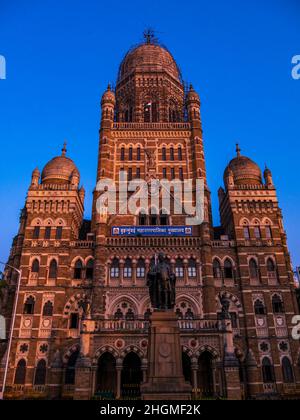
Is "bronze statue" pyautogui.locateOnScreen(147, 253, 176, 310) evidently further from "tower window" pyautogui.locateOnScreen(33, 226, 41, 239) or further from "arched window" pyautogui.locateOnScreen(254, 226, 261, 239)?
"tower window" pyautogui.locateOnScreen(33, 226, 41, 239)

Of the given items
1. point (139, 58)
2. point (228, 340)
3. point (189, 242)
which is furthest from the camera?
point (139, 58)

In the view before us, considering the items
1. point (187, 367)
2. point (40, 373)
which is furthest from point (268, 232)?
point (40, 373)

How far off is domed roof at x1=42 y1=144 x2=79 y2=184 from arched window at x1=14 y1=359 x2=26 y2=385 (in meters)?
19.8

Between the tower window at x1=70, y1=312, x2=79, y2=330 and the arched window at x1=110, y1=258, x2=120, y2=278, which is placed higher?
the arched window at x1=110, y1=258, x2=120, y2=278

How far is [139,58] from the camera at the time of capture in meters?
56.3

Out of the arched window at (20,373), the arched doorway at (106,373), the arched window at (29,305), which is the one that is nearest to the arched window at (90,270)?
the arched window at (29,305)

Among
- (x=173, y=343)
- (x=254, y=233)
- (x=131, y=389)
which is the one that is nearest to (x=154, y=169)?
(x=254, y=233)

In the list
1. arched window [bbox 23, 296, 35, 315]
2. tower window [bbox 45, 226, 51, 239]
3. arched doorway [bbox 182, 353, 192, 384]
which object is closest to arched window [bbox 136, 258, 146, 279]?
arched doorway [bbox 182, 353, 192, 384]

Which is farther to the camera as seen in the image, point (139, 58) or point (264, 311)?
point (139, 58)

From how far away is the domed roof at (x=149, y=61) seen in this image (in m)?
54.8

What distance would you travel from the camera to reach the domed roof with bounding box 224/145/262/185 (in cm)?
4578
